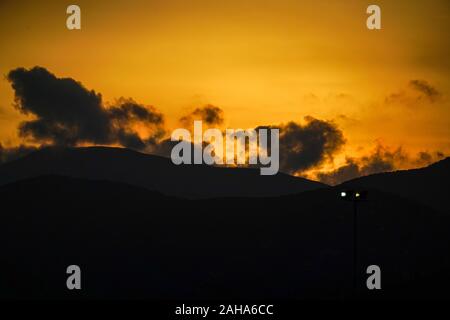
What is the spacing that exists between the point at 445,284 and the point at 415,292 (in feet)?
79.2
